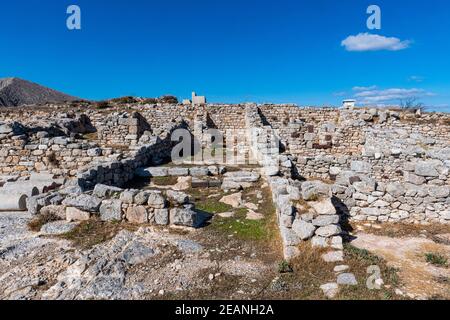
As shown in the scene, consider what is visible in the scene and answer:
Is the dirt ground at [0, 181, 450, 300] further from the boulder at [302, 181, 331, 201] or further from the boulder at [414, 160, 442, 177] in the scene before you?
the boulder at [414, 160, 442, 177]

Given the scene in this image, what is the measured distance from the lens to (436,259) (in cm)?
607

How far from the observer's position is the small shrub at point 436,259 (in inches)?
236

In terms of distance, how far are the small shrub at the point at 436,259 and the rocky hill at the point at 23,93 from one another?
182 ft

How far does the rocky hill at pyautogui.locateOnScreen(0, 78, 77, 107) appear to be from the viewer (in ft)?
168

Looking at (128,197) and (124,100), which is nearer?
(128,197)

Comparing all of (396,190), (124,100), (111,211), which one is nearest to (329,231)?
(396,190)

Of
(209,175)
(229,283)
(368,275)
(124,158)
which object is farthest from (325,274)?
(124,158)

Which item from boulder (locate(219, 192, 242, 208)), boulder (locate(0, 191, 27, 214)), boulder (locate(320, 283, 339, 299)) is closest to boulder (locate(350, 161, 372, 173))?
boulder (locate(219, 192, 242, 208))

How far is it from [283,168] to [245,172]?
1.44 metres

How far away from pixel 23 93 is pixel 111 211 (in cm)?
5823

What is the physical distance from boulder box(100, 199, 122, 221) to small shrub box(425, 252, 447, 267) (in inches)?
251

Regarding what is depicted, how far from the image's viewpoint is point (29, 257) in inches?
231

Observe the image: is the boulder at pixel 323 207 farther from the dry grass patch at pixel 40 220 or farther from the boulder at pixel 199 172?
the boulder at pixel 199 172

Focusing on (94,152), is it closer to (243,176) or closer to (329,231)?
(243,176)
